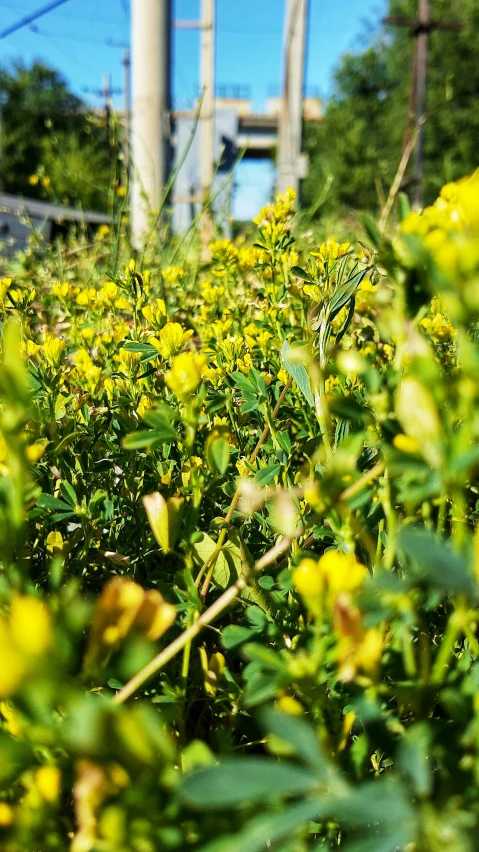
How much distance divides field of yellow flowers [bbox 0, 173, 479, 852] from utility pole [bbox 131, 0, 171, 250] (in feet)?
10.8

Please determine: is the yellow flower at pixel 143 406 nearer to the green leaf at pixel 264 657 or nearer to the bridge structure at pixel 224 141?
the green leaf at pixel 264 657

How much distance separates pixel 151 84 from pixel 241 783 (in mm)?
4352

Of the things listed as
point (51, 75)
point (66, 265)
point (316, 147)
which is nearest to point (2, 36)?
point (66, 265)

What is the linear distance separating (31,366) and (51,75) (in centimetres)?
4245

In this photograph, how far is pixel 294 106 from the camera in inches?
230

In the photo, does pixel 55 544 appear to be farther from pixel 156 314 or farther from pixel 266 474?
pixel 156 314

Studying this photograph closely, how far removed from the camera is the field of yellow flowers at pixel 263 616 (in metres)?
0.35

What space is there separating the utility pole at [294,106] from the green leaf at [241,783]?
5.80m

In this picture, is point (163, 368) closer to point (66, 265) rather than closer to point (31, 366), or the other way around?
point (31, 366)

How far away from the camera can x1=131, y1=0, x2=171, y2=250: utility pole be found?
156 inches

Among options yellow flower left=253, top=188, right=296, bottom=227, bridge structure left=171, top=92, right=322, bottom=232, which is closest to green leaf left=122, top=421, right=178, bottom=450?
yellow flower left=253, top=188, right=296, bottom=227

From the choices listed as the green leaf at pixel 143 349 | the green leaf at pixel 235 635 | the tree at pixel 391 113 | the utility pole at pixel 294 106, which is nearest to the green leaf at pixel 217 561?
the green leaf at pixel 235 635

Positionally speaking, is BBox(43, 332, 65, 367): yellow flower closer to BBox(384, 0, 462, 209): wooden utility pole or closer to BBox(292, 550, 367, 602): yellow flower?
BBox(292, 550, 367, 602): yellow flower

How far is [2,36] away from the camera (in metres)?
7.64
